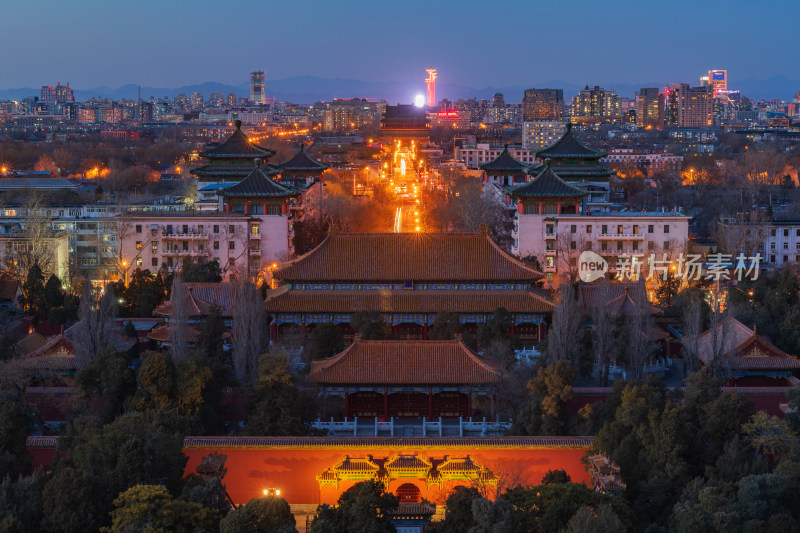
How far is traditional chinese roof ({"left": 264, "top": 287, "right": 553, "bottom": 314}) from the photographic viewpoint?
97.1ft

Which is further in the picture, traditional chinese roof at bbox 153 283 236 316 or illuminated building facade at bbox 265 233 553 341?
illuminated building facade at bbox 265 233 553 341

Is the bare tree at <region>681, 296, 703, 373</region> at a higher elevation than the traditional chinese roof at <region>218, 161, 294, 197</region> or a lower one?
lower

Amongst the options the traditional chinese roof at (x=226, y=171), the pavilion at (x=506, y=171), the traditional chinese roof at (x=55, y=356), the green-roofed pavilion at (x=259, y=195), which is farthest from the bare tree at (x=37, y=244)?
the pavilion at (x=506, y=171)

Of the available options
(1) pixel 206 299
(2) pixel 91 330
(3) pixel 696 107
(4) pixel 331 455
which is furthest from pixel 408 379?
(3) pixel 696 107

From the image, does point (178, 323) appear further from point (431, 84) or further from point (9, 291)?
point (431, 84)

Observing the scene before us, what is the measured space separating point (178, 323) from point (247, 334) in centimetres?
186

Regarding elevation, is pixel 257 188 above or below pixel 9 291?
above

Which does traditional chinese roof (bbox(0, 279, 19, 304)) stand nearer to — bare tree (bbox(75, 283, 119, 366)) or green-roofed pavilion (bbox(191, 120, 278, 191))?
bare tree (bbox(75, 283, 119, 366))

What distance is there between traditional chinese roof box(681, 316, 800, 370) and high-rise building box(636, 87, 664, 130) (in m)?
144

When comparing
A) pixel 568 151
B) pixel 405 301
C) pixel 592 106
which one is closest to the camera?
pixel 405 301

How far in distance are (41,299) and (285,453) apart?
14229 millimetres

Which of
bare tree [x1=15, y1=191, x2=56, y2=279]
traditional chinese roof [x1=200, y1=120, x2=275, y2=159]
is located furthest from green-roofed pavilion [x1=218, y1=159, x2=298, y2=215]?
bare tree [x1=15, y1=191, x2=56, y2=279]

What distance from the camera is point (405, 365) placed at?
2447cm

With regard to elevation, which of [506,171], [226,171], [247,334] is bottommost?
[247,334]
